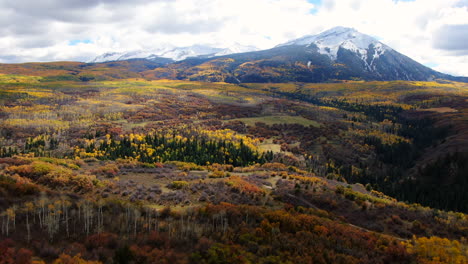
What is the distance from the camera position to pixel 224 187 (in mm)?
61750

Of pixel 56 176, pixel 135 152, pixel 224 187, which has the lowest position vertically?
pixel 135 152

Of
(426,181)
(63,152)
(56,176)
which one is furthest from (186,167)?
(426,181)

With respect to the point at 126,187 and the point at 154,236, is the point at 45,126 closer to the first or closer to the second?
the point at 126,187

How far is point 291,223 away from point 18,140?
553 ft

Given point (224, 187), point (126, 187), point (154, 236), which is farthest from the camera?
point (224, 187)

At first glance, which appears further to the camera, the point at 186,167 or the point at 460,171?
the point at 460,171

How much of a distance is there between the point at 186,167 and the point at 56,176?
3879cm

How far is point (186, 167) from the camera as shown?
87062 mm

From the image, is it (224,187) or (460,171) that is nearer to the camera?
(224,187)

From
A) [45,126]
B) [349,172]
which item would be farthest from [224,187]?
[45,126]

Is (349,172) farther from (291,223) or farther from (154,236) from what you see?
(154,236)

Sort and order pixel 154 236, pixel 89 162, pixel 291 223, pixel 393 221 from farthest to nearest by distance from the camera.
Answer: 1. pixel 89 162
2. pixel 393 221
3. pixel 291 223
4. pixel 154 236

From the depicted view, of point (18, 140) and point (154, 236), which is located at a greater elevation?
point (154, 236)

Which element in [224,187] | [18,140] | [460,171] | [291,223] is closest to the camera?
[291,223]
